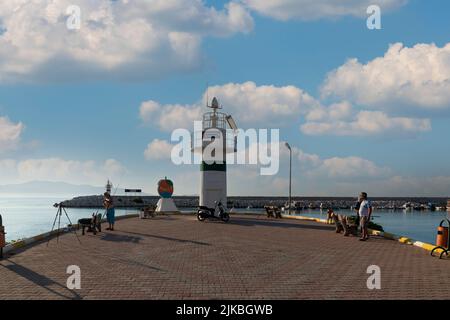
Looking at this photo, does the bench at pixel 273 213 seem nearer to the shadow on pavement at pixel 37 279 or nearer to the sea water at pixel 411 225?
the sea water at pixel 411 225

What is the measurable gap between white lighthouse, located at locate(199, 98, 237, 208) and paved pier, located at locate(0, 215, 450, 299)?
1055 cm

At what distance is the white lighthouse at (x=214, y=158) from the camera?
26.6 meters

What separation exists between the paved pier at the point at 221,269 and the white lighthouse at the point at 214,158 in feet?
34.6

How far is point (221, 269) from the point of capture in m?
10.3

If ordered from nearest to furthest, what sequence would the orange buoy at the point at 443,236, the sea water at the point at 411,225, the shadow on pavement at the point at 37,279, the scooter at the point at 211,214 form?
the shadow on pavement at the point at 37,279 < the orange buoy at the point at 443,236 < the scooter at the point at 211,214 < the sea water at the point at 411,225

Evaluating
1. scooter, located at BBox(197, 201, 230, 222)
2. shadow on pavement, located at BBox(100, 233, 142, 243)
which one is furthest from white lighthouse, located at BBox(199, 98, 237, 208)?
shadow on pavement, located at BBox(100, 233, 142, 243)

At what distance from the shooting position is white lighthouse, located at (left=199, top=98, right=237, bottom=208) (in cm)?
2664

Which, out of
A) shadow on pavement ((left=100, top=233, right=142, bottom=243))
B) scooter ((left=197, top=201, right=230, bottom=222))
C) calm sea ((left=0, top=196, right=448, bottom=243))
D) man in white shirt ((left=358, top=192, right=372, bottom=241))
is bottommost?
calm sea ((left=0, top=196, right=448, bottom=243))

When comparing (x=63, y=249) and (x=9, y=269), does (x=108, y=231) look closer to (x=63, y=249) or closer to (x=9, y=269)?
(x=63, y=249)

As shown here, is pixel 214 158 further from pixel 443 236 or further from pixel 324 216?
pixel 324 216

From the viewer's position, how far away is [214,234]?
18.3 m

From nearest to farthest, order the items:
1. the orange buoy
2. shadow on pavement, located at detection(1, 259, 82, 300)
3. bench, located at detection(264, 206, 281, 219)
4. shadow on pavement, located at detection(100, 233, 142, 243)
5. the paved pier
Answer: shadow on pavement, located at detection(1, 259, 82, 300) → the paved pier → the orange buoy → shadow on pavement, located at detection(100, 233, 142, 243) → bench, located at detection(264, 206, 281, 219)

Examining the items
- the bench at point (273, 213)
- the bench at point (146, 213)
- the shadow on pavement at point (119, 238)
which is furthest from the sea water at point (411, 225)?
the bench at point (146, 213)

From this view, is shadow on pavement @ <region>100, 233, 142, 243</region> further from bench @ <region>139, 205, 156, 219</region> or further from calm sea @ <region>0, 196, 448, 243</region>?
calm sea @ <region>0, 196, 448, 243</region>
